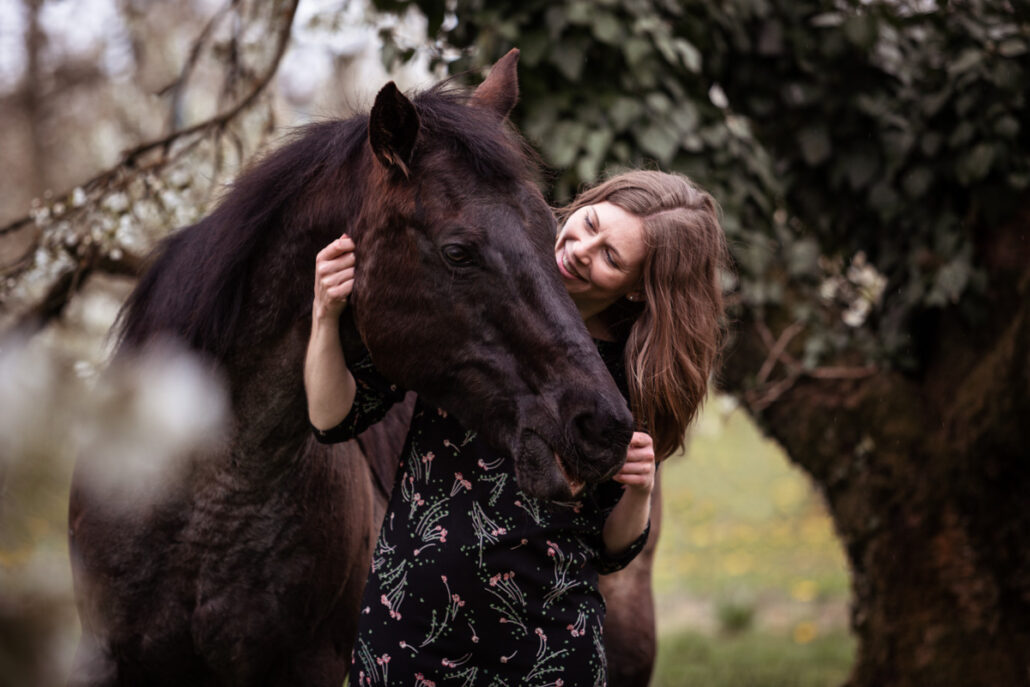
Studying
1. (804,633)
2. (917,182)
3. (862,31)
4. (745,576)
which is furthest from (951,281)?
(745,576)

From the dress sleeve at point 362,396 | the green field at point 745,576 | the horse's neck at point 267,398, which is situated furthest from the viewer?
the green field at point 745,576

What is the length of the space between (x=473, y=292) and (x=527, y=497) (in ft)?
1.42

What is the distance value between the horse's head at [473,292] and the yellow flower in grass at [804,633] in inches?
188

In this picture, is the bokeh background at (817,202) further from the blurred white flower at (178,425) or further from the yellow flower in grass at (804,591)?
the yellow flower in grass at (804,591)

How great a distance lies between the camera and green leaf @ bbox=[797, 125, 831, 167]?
397 centimetres

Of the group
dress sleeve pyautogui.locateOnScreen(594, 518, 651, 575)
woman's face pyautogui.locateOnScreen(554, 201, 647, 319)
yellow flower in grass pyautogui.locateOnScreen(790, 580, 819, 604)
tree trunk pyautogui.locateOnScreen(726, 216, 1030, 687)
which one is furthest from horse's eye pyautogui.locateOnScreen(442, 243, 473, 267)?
yellow flower in grass pyautogui.locateOnScreen(790, 580, 819, 604)

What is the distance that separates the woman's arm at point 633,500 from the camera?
6.06 ft

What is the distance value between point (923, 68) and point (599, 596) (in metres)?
3.00

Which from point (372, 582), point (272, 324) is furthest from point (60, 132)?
point (372, 582)

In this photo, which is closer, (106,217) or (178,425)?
(178,425)

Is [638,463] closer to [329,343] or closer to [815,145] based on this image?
[329,343]

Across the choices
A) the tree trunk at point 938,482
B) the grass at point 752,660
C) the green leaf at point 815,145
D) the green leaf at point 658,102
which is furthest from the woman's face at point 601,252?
the grass at point 752,660

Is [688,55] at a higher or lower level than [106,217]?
lower

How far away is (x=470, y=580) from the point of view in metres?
1.86
